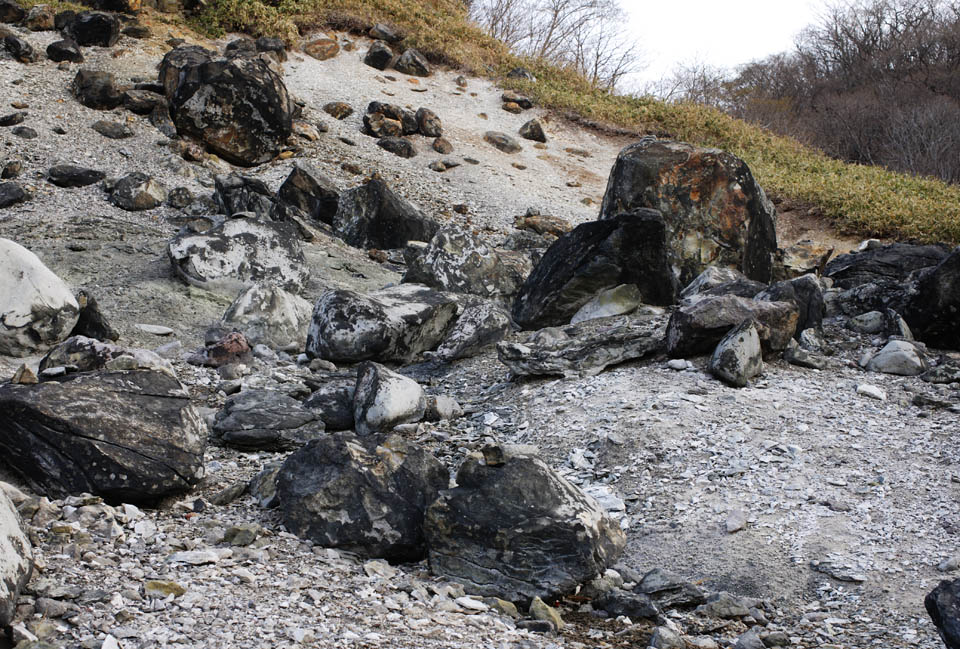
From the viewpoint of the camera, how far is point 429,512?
2605mm

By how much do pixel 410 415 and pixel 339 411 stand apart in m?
0.35

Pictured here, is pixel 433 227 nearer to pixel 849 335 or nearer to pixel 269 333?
pixel 269 333

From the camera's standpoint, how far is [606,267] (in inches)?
212

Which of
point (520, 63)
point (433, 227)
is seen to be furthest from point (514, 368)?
point (520, 63)

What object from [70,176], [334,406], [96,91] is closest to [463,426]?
[334,406]

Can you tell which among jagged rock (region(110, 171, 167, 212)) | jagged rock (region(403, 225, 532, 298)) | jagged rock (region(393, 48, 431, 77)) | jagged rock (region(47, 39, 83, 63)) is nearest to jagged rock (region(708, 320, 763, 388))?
jagged rock (region(403, 225, 532, 298))

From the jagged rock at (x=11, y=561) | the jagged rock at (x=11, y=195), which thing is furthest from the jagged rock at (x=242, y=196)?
the jagged rock at (x=11, y=561)

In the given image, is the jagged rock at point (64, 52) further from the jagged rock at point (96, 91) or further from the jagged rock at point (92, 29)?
the jagged rock at point (96, 91)

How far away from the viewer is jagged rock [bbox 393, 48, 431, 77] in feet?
46.8

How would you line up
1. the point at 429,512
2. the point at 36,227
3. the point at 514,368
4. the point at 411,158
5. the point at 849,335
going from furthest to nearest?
the point at 411,158 < the point at 36,227 < the point at 849,335 < the point at 514,368 < the point at 429,512

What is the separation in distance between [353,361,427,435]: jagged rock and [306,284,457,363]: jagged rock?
3.23ft

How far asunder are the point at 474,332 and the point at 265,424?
1770 mm

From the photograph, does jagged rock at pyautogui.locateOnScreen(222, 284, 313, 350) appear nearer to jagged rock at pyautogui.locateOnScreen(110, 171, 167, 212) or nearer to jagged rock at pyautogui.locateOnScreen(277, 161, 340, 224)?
jagged rock at pyautogui.locateOnScreen(277, 161, 340, 224)

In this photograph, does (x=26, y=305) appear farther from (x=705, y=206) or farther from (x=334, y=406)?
(x=705, y=206)
